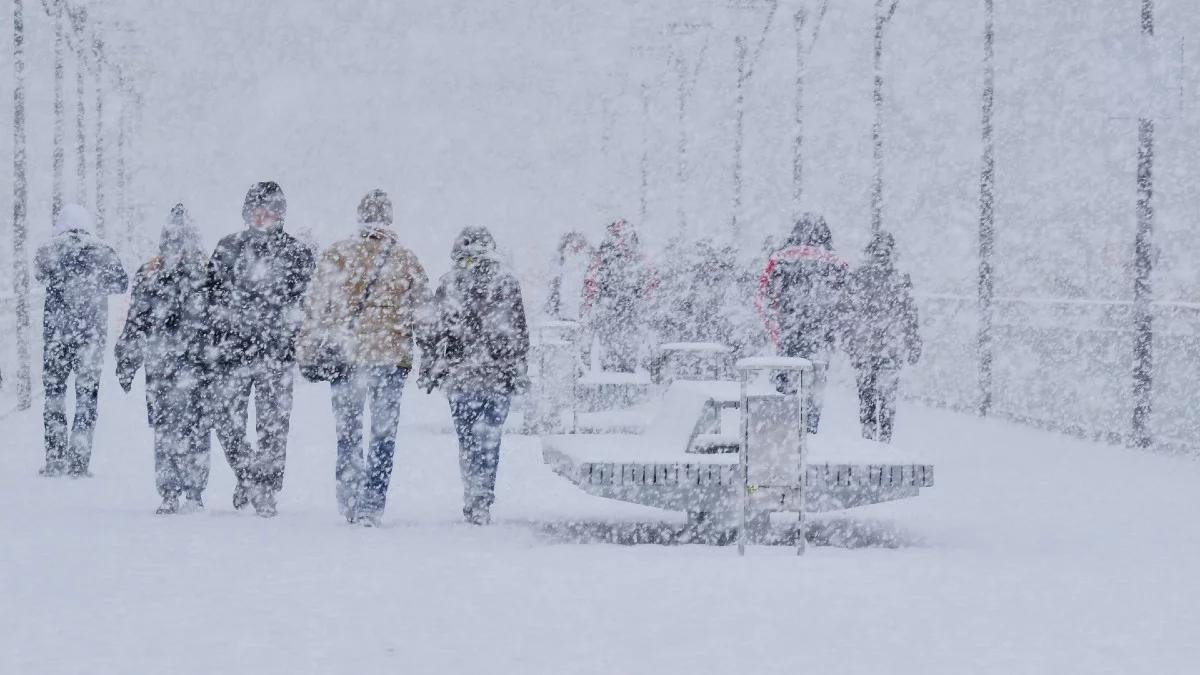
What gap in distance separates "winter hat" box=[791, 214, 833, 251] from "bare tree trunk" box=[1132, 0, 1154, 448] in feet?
10.7

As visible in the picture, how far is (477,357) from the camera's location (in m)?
10.4

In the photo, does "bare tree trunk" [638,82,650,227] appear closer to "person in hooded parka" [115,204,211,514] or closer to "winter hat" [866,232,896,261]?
"winter hat" [866,232,896,261]

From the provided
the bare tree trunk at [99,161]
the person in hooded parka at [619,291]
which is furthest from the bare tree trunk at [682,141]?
the person in hooded parka at [619,291]

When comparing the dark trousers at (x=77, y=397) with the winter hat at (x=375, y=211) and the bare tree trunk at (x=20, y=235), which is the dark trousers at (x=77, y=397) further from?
the bare tree trunk at (x=20, y=235)

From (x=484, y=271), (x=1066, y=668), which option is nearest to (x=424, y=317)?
(x=484, y=271)

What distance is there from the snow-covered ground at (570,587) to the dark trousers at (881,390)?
64.0 inches

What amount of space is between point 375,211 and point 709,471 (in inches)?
96.0

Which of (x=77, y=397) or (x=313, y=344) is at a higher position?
(x=313, y=344)

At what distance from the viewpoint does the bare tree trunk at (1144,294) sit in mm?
15648

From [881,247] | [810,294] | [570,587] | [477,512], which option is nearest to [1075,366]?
[881,247]

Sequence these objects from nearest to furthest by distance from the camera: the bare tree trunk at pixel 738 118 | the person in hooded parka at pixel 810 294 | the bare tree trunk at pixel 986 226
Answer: the person in hooded parka at pixel 810 294
the bare tree trunk at pixel 986 226
the bare tree trunk at pixel 738 118

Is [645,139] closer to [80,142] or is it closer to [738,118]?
[738,118]

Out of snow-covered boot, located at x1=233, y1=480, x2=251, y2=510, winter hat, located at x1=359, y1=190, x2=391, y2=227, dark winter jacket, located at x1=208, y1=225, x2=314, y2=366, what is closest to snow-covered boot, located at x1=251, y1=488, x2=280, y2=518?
snow-covered boot, located at x1=233, y1=480, x2=251, y2=510

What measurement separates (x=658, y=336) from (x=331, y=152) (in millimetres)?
59113
